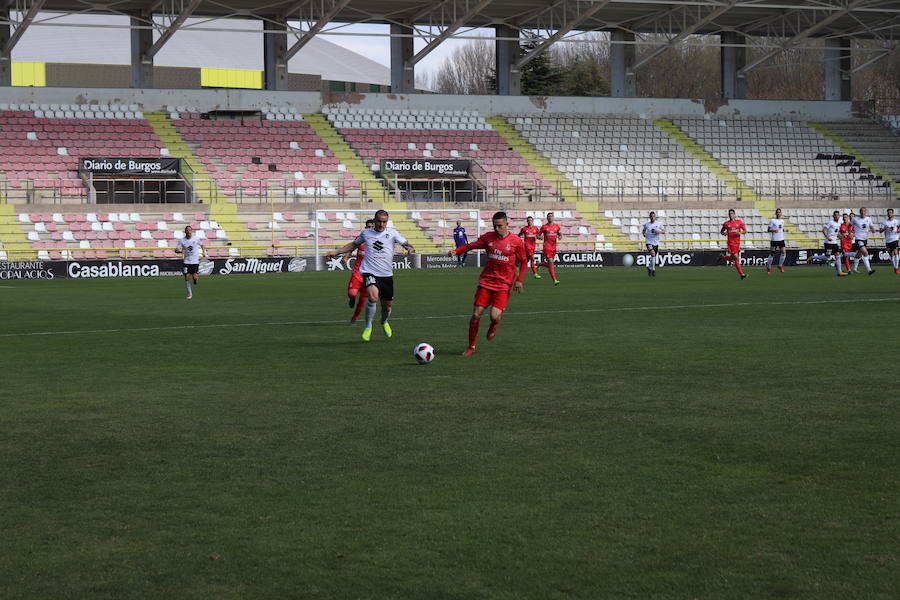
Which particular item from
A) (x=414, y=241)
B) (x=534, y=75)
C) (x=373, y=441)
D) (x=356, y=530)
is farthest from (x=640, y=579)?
(x=534, y=75)

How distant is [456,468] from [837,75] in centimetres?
6066

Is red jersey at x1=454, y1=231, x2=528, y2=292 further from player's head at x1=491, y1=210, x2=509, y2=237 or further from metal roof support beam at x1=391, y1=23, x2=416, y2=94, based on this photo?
metal roof support beam at x1=391, y1=23, x2=416, y2=94

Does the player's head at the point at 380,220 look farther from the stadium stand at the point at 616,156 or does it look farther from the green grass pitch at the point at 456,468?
the stadium stand at the point at 616,156

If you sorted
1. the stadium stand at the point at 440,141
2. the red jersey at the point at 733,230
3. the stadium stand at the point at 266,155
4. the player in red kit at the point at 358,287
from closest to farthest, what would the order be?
the player in red kit at the point at 358,287
the red jersey at the point at 733,230
the stadium stand at the point at 266,155
the stadium stand at the point at 440,141

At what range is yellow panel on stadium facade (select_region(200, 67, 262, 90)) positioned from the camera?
274 feet

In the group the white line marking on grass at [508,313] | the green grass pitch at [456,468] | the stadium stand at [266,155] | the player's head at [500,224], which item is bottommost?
the green grass pitch at [456,468]

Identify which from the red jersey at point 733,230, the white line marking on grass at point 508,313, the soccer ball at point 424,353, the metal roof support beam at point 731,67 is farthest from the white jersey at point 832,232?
the soccer ball at point 424,353

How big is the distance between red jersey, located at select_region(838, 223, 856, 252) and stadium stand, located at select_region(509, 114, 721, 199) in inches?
679

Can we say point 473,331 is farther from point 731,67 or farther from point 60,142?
point 731,67

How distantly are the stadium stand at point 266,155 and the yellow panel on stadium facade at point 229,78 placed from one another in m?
29.5

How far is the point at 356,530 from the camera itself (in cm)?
633

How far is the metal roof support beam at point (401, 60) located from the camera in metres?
57.0

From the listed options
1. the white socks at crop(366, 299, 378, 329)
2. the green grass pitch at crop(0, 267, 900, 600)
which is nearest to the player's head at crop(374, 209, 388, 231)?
the white socks at crop(366, 299, 378, 329)

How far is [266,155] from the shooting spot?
2089 inches
